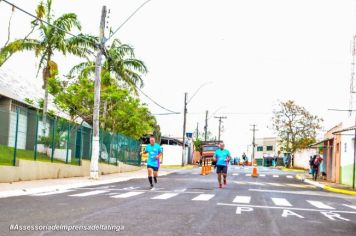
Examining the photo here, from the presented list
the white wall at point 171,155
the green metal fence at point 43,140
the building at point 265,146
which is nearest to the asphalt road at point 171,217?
the green metal fence at point 43,140

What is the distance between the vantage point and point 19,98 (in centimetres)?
3266

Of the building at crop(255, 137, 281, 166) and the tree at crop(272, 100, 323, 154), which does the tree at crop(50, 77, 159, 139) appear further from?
the building at crop(255, 137, 281, 166)

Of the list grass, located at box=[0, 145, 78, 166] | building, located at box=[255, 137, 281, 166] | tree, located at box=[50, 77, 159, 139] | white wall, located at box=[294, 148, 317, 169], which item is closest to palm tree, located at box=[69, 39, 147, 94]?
tree, located at box=[50, 77, 159, 139]

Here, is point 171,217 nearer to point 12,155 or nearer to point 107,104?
point 12,155

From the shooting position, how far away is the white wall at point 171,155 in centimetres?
6831

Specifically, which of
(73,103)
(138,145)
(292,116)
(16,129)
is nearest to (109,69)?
(73,103)

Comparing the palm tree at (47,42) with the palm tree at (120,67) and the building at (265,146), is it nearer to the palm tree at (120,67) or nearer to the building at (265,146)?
the palm tree at (120,67)

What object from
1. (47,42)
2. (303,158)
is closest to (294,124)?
(303,158)

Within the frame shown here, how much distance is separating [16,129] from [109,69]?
20768 millimetres

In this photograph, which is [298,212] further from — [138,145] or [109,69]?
[138,145]

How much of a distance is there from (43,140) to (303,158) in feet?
199

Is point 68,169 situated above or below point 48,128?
below

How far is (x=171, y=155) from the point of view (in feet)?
228

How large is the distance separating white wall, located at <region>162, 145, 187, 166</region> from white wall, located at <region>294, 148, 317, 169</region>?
18161 mm
